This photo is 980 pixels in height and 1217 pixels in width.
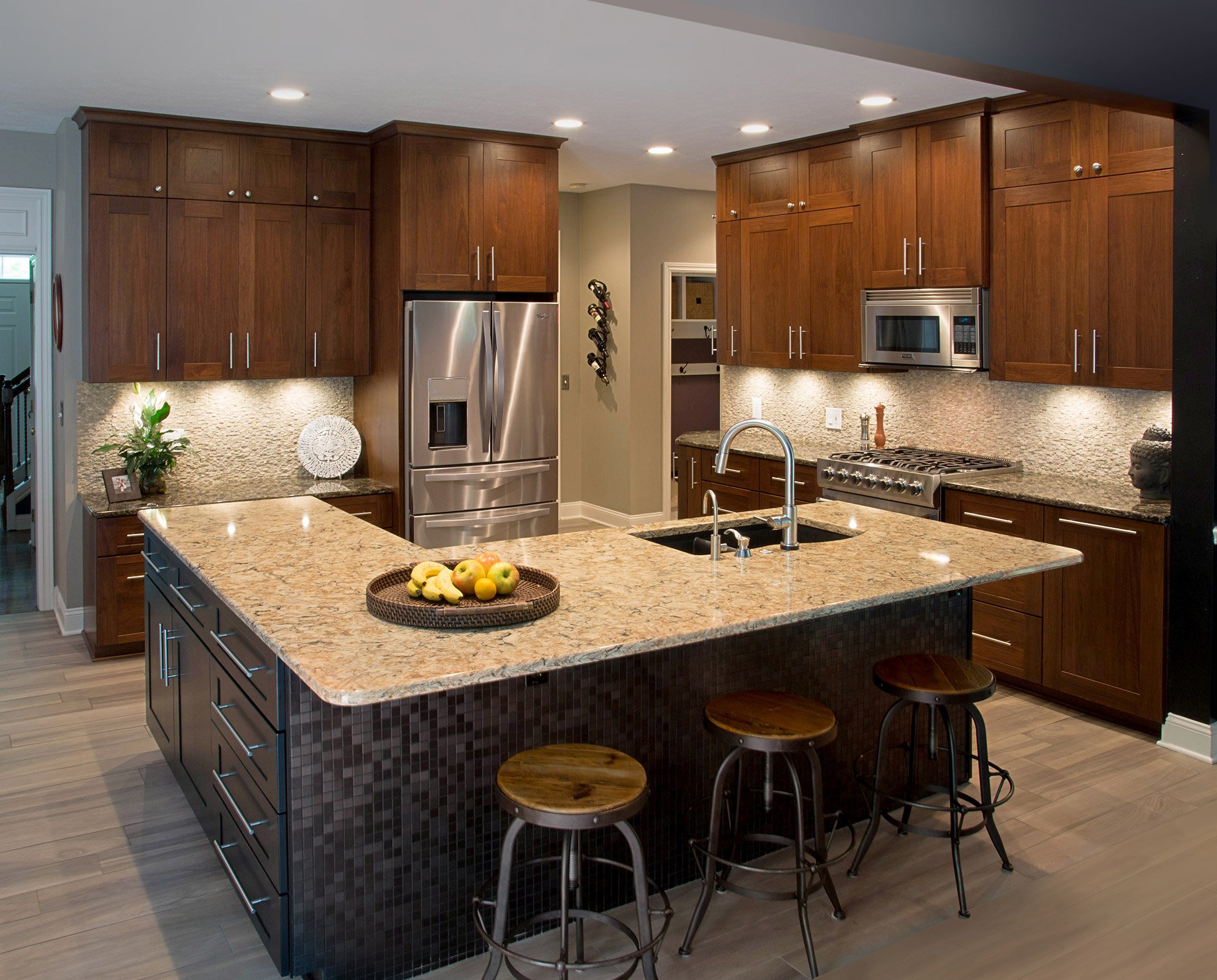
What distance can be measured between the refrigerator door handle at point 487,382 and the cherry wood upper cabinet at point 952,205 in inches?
85.5

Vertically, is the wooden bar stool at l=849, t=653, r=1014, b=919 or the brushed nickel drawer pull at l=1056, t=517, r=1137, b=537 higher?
the brushed nickel drawer pull at l=1056, t=517, r=1137, b=537

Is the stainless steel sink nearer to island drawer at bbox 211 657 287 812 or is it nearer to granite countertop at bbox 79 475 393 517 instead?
island drawer at bbox 211 657 287 812

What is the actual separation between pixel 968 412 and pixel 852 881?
2971 millimetres

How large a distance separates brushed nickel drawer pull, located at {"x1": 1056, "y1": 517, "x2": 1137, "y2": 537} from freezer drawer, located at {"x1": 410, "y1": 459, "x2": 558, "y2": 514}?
266cm

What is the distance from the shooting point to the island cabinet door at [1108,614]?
3879 mm

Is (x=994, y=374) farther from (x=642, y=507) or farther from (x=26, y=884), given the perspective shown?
(x=26, y=884)

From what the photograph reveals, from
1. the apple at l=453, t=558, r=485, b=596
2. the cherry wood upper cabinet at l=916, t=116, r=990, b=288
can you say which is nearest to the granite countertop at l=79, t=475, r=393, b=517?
the apple at l=453, t=558, r=485, b=596

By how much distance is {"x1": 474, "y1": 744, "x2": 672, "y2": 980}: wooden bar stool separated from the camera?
209 cm

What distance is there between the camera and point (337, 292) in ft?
18.2

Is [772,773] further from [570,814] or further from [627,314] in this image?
[627,314]

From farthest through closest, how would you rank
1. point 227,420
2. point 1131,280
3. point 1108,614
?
point 227,420, point 1131,280, point 1108,614

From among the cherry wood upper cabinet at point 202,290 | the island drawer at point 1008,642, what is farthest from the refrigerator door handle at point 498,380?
the island drawer at point 1008,642

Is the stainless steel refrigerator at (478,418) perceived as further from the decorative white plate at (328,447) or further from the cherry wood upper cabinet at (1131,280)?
the cherry wood upper cabinet at (1131,280)

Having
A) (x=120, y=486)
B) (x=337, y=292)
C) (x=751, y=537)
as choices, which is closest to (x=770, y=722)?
(x=751, y=537)
